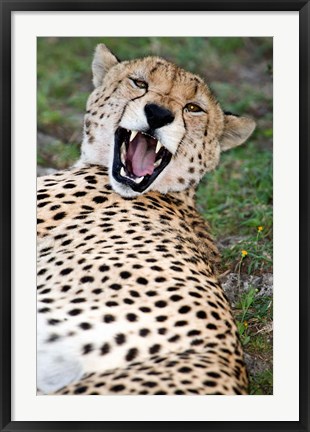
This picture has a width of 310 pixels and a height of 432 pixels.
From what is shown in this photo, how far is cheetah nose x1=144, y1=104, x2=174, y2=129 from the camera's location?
3.42 m

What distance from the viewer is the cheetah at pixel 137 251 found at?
274 centimetres

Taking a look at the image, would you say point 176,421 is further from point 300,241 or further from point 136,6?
point 136,6

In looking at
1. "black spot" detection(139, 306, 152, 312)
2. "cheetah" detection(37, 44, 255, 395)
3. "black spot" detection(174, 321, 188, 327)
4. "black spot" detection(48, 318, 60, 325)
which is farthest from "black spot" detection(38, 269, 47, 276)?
"black spot" detection(174, 321, 188, 327)

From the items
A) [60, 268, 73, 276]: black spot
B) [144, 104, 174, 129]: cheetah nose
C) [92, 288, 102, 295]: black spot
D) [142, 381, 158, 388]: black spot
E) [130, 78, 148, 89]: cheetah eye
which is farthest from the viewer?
[130, 78, 148, 89]: cheetah eye

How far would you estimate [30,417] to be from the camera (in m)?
2.81

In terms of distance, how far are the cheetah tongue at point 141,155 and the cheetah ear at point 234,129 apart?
50 centimetres

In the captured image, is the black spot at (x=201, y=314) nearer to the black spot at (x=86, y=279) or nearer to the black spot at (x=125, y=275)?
the black spot at (x=125, y=275)

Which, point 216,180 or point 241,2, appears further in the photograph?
point 216,180

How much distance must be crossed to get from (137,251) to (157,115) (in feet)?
1.95

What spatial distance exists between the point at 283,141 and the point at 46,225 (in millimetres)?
935

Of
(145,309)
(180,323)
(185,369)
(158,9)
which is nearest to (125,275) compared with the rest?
(145,309)

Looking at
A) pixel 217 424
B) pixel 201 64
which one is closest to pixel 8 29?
pixel 217 424

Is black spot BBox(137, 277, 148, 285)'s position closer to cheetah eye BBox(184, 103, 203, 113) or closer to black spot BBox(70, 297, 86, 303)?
black spot BBox(70, 297, 86, 303)

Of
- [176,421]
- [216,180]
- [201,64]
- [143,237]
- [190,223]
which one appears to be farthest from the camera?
[201,64]
